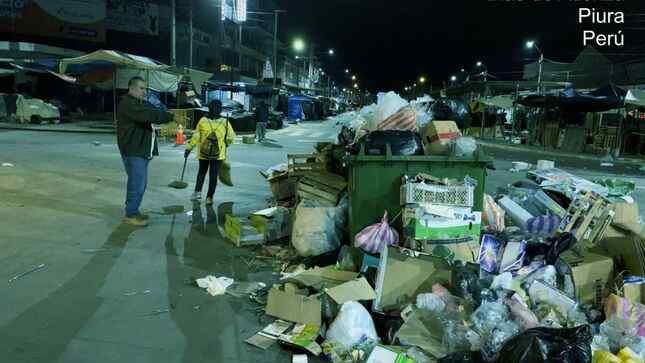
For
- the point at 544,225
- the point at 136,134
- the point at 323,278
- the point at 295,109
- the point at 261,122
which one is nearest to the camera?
the point at 323,278

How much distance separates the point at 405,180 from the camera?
509cm

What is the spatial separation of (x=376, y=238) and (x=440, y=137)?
4.56 ft

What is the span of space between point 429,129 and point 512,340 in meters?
3.08

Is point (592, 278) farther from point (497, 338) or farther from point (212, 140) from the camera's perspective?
point (212, 140)

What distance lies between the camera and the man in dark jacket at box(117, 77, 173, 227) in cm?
638

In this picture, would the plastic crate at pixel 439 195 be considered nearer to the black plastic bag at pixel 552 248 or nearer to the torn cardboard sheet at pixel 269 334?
the black plastic bag at pixel 552 248

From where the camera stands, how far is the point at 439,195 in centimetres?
483

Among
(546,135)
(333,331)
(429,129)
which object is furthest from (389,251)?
(546,135)

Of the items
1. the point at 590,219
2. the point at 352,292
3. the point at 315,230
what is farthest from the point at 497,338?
the point at 590,219

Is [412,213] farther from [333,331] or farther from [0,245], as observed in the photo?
[0,245]

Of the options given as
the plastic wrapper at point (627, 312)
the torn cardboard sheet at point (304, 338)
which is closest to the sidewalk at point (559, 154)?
the plastic wrapper at point (627, 312)

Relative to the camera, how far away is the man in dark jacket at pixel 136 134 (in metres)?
6.38

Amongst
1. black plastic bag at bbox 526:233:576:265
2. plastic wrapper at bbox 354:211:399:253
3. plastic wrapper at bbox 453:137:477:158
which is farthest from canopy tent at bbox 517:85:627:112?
plastic wrapper at bbox 354:211:399:253

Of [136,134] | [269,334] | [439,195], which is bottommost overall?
[269,334]
